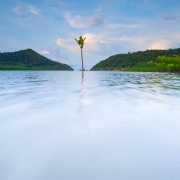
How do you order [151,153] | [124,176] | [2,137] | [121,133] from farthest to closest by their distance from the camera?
[121,133], [2,137], [151,153], [124,176]

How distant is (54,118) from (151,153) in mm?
4053

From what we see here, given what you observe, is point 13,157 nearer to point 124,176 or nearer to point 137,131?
point 124,176

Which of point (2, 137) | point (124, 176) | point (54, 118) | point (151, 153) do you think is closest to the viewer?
point (124, 176)

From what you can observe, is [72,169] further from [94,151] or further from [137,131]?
[137,131]

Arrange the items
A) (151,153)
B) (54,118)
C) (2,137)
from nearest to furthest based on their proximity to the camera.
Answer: (151,153)
(2,137)
(54,118)

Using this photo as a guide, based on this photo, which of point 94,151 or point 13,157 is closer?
point 13,157

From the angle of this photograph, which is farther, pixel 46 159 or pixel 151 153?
pixel 151 153

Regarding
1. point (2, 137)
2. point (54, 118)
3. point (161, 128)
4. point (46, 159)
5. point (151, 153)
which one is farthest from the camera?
point (54, 118)

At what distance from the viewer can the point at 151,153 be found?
3691mm

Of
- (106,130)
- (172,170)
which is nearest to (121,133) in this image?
(106,130)

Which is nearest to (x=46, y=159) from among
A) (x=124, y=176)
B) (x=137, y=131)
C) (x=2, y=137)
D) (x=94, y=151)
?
(x=94, y=151)

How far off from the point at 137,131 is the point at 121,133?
0.57m

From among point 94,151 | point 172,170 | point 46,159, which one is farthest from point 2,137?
point 172,170

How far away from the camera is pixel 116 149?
12.8ft
